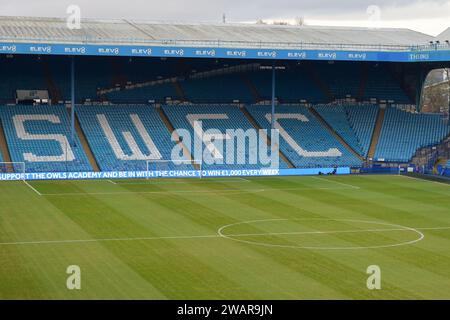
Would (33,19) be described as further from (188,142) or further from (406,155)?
(406,155)

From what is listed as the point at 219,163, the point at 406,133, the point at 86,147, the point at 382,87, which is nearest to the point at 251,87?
the point at 382,87

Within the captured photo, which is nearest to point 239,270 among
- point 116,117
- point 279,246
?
point 279,246

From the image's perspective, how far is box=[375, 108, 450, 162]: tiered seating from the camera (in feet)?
224

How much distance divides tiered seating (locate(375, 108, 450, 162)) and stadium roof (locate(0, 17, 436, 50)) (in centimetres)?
606

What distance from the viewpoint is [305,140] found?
2692 inches

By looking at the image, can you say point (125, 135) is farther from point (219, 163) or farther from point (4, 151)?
point (4, 151)

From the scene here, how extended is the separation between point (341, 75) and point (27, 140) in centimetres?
2890

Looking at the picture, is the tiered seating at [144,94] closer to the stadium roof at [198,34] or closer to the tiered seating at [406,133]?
the stadium roof at [198,34]

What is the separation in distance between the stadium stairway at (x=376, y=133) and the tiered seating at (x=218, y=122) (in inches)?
301

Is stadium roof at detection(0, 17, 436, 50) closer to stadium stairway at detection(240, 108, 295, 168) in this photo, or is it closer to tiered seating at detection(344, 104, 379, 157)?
tiered seating at detection(344, 104, 379, 157)

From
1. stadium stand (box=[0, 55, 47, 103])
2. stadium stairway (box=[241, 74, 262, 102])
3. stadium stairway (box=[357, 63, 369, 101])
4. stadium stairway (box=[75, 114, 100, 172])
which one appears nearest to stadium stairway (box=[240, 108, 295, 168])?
stadium stairway (box=[241, 74, 262, 102])

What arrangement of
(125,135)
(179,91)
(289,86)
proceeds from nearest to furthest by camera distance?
1. (125,135)
2. (179,91)
3. (289,86)

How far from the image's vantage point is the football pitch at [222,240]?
28203 mm

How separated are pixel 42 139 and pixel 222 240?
96.8 feet
